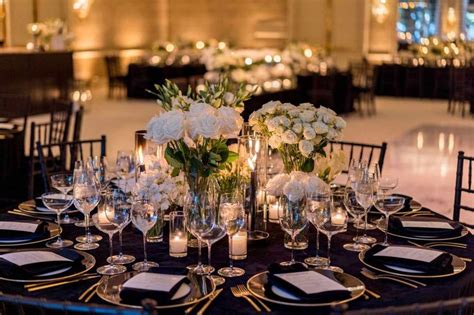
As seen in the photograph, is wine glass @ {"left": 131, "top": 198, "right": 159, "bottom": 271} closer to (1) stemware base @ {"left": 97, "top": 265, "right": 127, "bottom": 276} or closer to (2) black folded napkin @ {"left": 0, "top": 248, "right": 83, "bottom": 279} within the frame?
(1) stemware base @ {"left": 97, "top": 265, "right": 127, "bottom": 276}

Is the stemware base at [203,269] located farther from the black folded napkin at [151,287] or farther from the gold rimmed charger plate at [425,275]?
the gold rimmed charger plate at [425,275]

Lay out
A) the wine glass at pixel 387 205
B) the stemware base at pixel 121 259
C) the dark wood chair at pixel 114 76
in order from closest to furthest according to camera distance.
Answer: the stemware base at pixel 121 259 < the wine glass at pixel 387 205 < the dark wood chair at pixel 114 76

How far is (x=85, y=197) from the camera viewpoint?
274cm

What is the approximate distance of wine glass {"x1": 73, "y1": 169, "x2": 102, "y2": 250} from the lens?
2.74 m

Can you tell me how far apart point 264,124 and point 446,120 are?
10.3 meters

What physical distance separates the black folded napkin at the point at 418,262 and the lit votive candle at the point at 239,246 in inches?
16.9

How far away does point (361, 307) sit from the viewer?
2.13 meters

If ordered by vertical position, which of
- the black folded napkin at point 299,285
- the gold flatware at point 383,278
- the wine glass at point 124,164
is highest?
the wine glass at point 124,164

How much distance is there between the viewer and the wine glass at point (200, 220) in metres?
2.40

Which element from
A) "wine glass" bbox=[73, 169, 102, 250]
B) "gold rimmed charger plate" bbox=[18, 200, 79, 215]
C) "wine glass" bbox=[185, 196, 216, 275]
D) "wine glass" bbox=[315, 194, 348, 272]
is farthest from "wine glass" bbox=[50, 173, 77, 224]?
"wine glass" bbox=[315, 194, 348, 272]

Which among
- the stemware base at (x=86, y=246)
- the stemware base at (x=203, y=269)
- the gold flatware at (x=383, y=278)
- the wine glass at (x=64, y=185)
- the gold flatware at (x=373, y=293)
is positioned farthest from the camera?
the wine glass at (x=64, y=185)

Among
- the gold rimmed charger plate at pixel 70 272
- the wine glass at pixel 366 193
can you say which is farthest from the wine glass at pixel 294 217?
the gold rimmed charger plate at pixel 70 272

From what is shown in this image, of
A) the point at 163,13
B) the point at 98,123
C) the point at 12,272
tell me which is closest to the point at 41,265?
the point at 12,272

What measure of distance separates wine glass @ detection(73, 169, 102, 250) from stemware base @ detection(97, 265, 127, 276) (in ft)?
0.86
